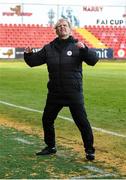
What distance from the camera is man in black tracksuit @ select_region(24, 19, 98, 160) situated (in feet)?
25.4

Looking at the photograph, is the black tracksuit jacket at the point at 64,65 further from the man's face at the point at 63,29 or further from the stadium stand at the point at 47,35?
the stadium stand at the point at 47,35

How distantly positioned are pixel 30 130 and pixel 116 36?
48617 millimetres

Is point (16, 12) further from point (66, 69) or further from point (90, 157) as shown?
point (90, 157)

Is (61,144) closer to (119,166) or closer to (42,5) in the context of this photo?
(119,166)

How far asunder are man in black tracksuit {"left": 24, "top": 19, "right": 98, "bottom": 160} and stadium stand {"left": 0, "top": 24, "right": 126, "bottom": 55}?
45277 millimetres

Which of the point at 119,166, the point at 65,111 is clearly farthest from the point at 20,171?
the point at 65,111

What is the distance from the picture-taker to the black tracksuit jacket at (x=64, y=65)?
780cm

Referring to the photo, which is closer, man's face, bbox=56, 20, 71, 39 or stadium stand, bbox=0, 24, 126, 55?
man's face, bbox=56, 20, 71, 39

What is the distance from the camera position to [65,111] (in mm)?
13953

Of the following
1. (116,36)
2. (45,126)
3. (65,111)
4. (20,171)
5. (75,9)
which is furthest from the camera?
(75,9)

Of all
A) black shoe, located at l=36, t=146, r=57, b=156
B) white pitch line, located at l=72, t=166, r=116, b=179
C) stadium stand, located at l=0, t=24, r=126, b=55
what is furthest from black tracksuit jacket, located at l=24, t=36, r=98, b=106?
stadium stand, located at l=0, t=24, r=126, b=55

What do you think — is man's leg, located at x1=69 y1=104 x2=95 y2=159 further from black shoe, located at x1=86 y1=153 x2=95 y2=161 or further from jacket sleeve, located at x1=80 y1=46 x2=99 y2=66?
jacket sleeve, located at x1=80 y1=46 x2=99 y2=66

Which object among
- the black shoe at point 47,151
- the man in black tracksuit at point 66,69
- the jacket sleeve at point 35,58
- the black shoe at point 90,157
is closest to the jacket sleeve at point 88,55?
the man in black tracksuit at point 66,69

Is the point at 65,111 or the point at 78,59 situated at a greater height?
the point at 78,59
